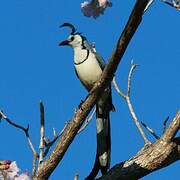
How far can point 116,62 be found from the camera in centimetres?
390

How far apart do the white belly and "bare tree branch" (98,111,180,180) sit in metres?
1.57

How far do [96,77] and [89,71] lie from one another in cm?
9

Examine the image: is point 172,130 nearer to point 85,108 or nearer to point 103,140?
point 85,108

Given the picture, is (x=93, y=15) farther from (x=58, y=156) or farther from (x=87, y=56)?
(x=87, y=56)

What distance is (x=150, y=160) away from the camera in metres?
4.70

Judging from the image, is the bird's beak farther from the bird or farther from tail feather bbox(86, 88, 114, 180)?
tail feather bbox(86, 88, 114, 180)

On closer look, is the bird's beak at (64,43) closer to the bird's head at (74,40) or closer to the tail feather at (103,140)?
the bird's head at (74,40)

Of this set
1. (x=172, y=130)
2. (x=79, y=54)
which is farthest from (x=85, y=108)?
(x=79, y=54)

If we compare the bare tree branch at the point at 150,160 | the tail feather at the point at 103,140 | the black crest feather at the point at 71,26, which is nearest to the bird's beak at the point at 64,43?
the black crest feather at the point at 71,26

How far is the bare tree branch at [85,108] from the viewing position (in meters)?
3.78

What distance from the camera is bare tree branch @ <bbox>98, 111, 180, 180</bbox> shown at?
15.3ft

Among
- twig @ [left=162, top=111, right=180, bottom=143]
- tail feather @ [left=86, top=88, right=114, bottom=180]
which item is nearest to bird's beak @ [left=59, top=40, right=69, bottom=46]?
tail feather @ [left=86, top=88, right=114, bottom=180]

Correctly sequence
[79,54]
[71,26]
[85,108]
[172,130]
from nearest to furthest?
1. [85,108]
2. [172,130]
3. [71,26]
4. [79,54]

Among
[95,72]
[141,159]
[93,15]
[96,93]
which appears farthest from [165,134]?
[95,72]
